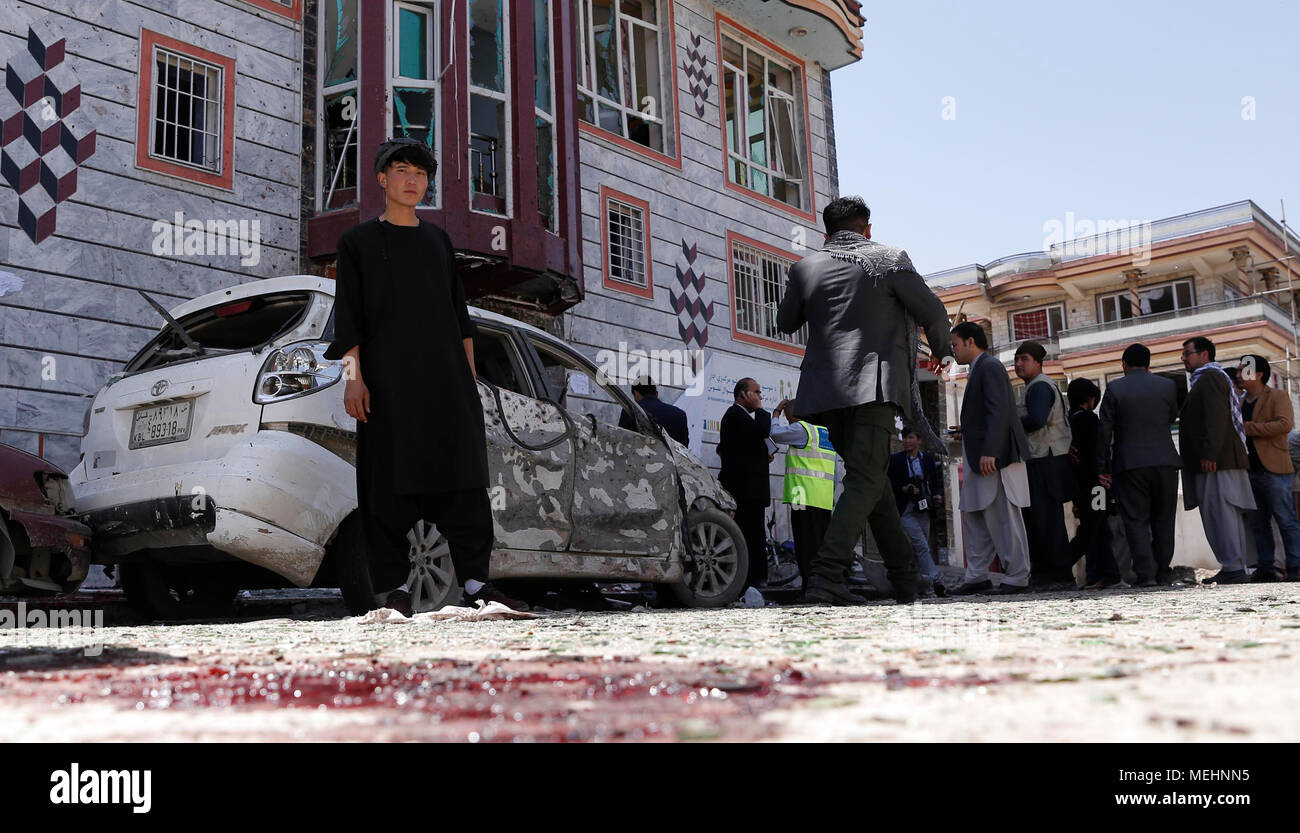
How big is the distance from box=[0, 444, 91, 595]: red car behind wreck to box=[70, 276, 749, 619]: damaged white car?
14cm

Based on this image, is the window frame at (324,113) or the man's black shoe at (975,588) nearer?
the man's black shoe at (975,588)

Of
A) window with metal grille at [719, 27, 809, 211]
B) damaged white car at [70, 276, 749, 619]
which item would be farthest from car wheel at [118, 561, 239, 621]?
window with metal grille at [719, 27, 809, 211]

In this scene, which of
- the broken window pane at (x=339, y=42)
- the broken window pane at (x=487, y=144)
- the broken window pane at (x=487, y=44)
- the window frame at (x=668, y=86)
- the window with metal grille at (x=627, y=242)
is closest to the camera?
the broken window pane at (x=339, y=42)

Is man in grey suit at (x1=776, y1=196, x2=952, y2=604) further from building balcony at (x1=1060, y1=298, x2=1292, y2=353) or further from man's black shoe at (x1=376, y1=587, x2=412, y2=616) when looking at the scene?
building balcony at (x1=1060, y1=298, x2=1292, y2=353)

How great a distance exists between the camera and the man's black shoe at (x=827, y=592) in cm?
559

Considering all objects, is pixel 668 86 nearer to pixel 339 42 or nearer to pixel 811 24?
pixel 811 24

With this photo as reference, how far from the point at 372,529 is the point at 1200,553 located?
18.7m

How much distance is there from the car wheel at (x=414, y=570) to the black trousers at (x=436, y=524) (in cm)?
45

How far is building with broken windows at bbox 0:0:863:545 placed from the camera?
34.7 ft

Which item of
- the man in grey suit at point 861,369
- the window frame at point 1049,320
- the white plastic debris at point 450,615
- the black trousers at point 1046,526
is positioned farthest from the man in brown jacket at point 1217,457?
the window frame at point 1049,320

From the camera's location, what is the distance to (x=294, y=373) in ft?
17.0

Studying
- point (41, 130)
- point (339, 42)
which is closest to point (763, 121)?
point (339, 42)

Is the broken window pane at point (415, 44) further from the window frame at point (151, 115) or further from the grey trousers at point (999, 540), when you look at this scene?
the grey trousers at point (999, 540)

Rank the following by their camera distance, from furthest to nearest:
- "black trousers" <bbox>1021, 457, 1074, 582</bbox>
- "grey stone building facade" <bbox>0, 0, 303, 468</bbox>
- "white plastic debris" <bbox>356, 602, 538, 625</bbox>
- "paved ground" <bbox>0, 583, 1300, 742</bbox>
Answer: "grey stone building facade" <bbox>0, 0, 303, 468</bbox>, "black trousers" <bbox>1021, 457, 1074, 582</bbox>, "white plastic debris" <bbox>356, 602, 538, 625</bbox>, "paved ground" <bbox>0, 583, 1300, 742</bbox>
